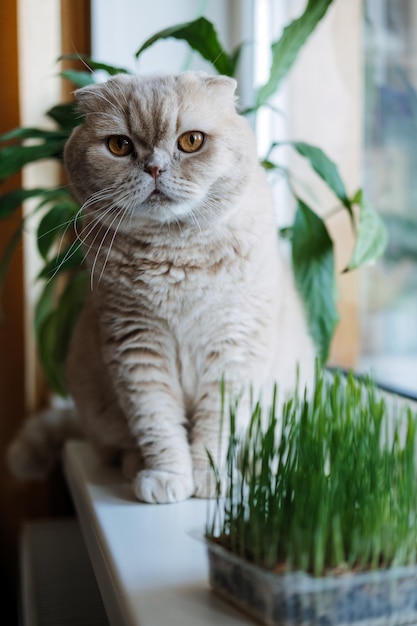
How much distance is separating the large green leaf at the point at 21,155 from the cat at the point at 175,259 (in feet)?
0.95

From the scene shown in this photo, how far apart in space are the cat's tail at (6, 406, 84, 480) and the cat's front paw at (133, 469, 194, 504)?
621mm

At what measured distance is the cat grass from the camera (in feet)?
2.04

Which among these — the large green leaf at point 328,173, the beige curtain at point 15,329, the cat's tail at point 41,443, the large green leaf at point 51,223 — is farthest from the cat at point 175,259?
the beige curtain at point 15,329

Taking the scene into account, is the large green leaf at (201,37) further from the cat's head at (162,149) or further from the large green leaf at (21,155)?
the large green leaf at (21,155)

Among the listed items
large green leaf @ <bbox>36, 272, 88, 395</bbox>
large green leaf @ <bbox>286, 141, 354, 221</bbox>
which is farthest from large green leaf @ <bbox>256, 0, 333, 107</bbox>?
large green leaf @ <bbox>36, 272, 88, 395</bbox>

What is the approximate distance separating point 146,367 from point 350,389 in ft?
1.47

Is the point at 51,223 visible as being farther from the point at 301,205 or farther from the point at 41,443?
the point at 41,443

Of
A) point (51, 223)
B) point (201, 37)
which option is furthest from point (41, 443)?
point (201, 37)

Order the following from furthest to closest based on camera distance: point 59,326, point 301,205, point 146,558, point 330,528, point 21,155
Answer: point 59,326, point 21,155, point 301,205, point 146,558, point 330,528

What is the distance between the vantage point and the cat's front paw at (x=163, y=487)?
1.05 meters

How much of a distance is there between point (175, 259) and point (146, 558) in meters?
0.40

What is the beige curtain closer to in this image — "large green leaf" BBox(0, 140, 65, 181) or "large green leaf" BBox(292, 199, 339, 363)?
"large green leaf" BBox(0, 140, 65, 181)

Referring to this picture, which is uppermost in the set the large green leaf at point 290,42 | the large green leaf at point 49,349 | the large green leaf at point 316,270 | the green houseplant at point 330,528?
the large green leaf at point 290,42

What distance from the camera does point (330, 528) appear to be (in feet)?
2.07
